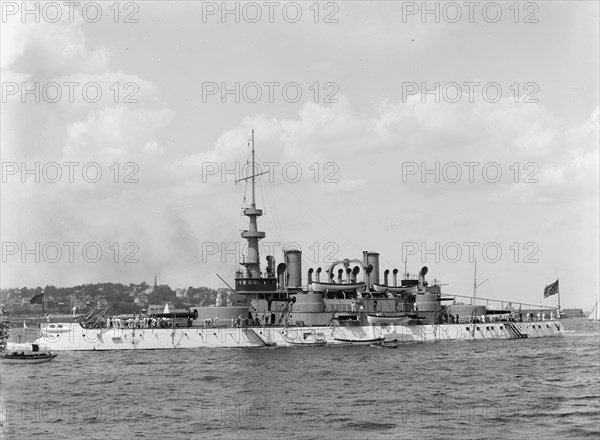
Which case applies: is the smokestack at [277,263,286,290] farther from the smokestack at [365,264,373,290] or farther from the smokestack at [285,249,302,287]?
the smokestack at [365,264,373,290]

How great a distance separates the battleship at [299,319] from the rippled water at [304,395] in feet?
18.1

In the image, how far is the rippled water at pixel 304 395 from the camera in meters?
32.3

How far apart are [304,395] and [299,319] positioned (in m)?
35.3

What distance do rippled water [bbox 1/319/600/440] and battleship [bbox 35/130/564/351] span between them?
5517mm

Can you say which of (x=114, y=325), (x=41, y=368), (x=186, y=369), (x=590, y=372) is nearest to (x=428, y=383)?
(x=590, y=372)

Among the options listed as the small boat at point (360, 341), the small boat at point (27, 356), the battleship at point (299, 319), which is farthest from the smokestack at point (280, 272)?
the small boat at point (27, 356)

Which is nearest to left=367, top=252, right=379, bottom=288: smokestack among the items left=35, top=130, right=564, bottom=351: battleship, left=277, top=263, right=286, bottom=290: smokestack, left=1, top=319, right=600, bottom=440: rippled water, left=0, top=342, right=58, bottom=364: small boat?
left=35, top=130, right=564, bottom=351: battleship

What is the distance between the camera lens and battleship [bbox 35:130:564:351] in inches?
2889

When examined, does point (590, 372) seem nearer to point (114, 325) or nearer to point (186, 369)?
point (186, 369)

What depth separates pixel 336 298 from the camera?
269 ft

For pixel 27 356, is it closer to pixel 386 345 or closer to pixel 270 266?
pixel 270 266

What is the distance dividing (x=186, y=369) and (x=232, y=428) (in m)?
23.1

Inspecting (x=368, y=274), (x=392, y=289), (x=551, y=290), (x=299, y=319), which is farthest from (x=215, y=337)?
(x=551, y=290)

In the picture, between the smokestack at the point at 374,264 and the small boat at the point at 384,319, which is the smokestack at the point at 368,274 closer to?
the smokestack at the point at 374,264
